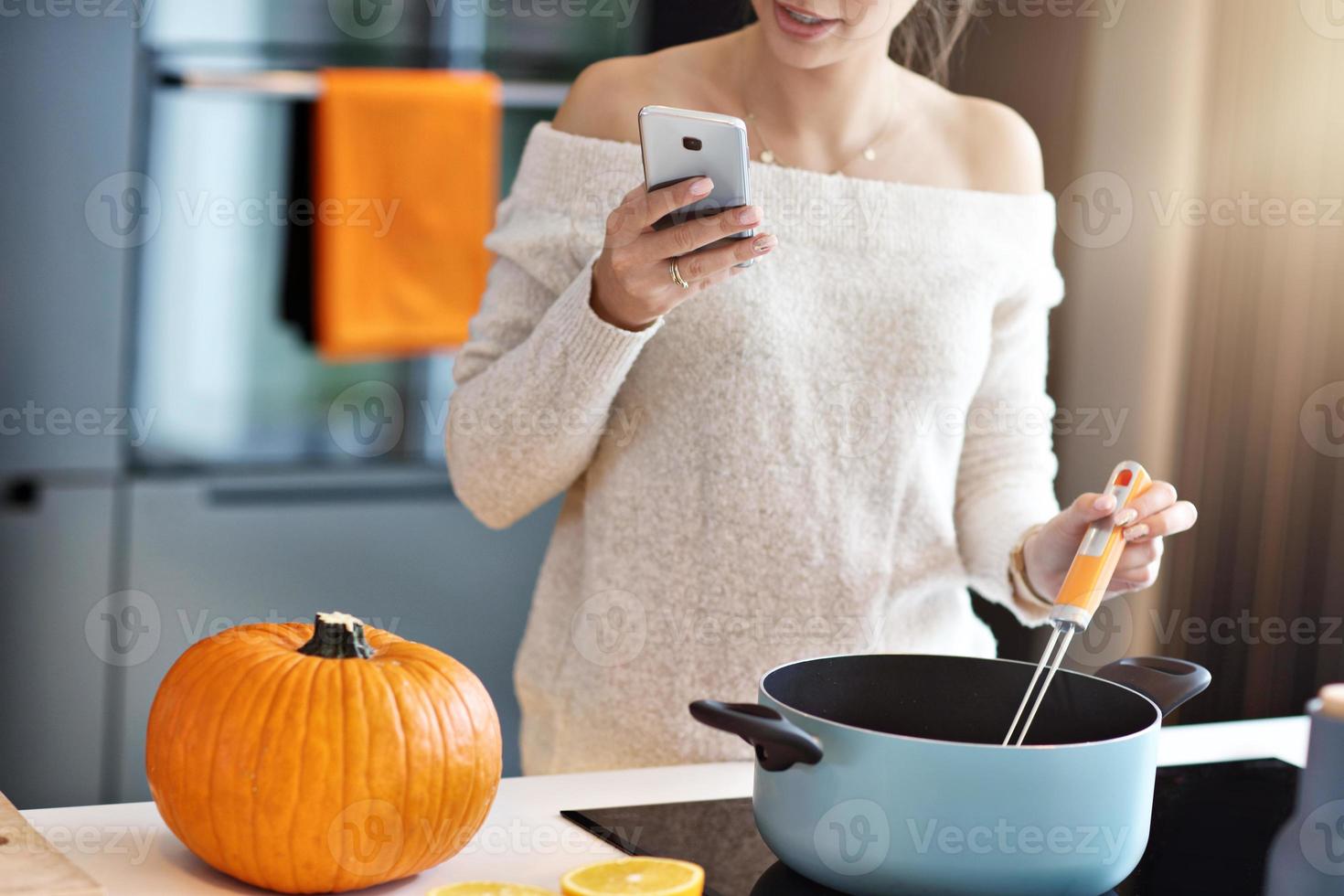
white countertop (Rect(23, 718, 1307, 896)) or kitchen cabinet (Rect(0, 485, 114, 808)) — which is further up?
white countertop (Rect(23, 718, 1307, 896))

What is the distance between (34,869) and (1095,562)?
0.58 meters

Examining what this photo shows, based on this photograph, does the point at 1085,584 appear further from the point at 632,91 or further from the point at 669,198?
the point at 632,91

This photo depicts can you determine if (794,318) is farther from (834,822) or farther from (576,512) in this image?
(834,822)

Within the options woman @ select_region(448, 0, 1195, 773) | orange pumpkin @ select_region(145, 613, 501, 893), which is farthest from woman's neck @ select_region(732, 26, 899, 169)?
orange pumpkin @ select_region(145, 613, 501, 893)

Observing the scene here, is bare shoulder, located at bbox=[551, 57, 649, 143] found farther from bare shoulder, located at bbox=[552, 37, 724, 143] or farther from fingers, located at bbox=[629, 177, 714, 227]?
fingers, located at bbox=[629, 177, 714, 227]

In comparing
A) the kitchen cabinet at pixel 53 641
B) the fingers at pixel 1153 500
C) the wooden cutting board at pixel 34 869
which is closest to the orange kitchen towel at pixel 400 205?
the kitchen cabinet at pixel 53 641

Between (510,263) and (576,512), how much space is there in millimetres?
229

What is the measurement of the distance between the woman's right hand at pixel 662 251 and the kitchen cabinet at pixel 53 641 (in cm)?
138

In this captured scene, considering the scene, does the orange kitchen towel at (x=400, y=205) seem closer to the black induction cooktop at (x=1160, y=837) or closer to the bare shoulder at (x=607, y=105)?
the bare shoulder at (x=607, y=105)

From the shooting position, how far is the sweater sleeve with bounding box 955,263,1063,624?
120 centimetres

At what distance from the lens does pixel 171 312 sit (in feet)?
7.09

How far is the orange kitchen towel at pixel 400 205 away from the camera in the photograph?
2.23 meters

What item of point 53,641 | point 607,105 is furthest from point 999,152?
point 53,641

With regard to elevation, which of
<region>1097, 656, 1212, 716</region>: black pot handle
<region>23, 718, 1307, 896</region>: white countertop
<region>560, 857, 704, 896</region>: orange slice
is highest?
<region>1097, 656, 1212, 716</region>: black pot handle
